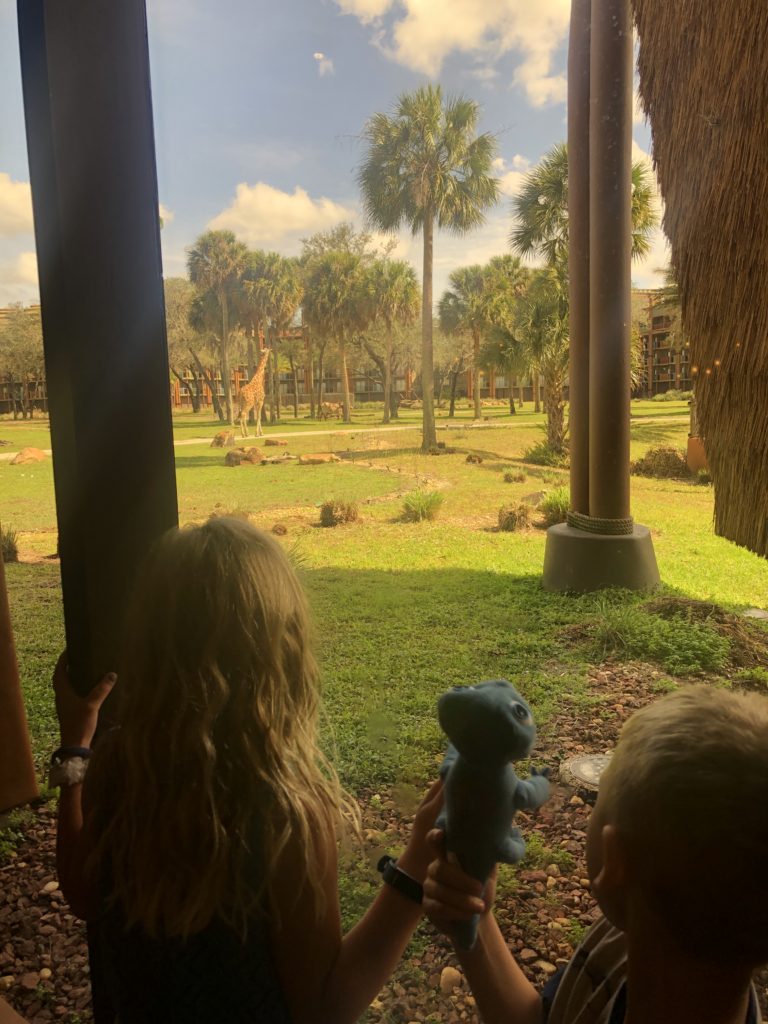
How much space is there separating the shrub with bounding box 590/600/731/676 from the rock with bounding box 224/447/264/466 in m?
1.07

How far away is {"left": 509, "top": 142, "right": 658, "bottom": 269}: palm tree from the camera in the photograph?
1.88 meters

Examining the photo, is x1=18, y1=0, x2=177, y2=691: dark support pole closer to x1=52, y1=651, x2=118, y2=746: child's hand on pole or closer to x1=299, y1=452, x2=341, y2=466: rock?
x1=52, y1=651, x2=118, y2=746: child's hand on pole

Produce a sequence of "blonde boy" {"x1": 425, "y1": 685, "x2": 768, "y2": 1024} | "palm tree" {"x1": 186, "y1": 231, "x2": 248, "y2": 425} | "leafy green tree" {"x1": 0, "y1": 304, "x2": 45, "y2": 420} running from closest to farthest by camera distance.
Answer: "blonde boy" {"x1": 425, "y1": 685, "x2": 768, "y2": 1024} < "palm tree" {"x1": 186, "y1": 231, "x2": 248, "y2": 425} < "leafy green tree" {"x1": 0, "y1": 304, "x2": 45, "y2": 420}

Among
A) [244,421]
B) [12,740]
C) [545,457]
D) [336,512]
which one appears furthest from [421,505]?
[12,740]

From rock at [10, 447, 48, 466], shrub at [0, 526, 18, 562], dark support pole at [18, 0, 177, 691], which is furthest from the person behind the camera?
shrub at [0, 526, 18, 562]

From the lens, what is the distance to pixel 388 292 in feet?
5.78

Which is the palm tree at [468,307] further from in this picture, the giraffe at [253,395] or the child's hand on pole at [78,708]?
the child's hand on pole at [78,708]

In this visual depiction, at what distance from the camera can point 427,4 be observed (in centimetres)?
163

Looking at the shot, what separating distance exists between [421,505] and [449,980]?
4.17 ft

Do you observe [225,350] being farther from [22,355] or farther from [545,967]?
[545,967]

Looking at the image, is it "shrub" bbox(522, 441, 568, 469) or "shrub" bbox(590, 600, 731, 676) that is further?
"shrub" bbox(522, 441, 568, 469)

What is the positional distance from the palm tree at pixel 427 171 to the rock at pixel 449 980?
4.12ft

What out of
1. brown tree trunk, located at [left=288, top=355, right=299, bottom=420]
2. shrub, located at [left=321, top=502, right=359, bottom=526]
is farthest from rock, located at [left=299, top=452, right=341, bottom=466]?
brown tree trunk, located at [left=288, top=355, right=299, bottom=420]

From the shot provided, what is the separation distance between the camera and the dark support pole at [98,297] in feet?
2.89
